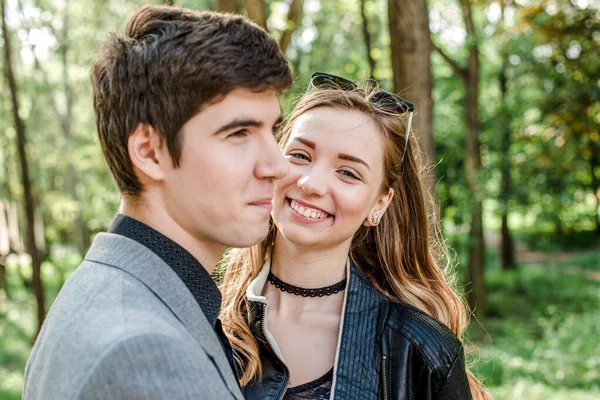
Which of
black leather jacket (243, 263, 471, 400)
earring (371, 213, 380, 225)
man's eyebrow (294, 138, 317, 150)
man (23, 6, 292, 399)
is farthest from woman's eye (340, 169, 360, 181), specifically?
man (23, 6, 292, 399)

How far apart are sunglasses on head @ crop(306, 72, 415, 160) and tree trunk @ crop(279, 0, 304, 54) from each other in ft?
9.17

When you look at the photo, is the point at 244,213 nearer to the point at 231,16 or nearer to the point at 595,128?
the point at 231,16

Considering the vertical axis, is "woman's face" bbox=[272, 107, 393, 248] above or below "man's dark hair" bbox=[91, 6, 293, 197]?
below

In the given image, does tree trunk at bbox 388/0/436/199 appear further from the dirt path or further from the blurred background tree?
the dirt path

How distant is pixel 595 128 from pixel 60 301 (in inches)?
420

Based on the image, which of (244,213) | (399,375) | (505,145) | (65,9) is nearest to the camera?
(244,213)

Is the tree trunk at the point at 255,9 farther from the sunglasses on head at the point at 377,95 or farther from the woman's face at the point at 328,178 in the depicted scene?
the woman's face at the point at 328,178

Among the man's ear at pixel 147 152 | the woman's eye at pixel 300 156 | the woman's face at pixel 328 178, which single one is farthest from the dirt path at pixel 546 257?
the man's ear at pixel 147 152

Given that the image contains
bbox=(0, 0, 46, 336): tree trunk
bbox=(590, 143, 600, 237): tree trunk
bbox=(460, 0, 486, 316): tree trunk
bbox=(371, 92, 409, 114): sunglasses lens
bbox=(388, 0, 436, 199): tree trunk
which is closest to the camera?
bbox=(371, 92, 409, 114): sunglasses lens

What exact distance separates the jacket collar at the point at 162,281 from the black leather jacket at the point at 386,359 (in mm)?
879

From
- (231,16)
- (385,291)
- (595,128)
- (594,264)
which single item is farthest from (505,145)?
(231,16)

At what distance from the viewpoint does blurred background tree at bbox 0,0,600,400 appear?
802 cm

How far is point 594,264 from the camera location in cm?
2220

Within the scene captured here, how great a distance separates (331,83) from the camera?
294 centimetres
